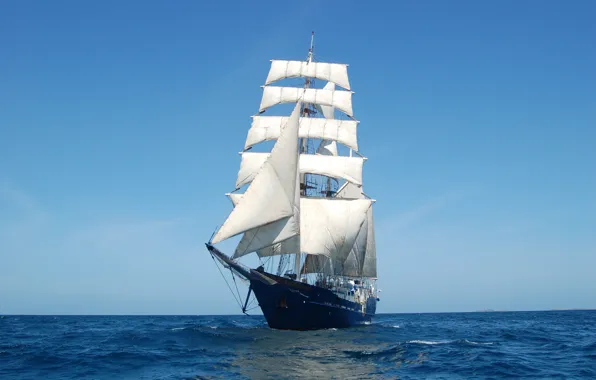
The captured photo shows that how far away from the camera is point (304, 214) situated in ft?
180

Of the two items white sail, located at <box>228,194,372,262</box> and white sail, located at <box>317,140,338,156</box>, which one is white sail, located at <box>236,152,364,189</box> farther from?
white sail, located at <box>317,140,338,156</box>

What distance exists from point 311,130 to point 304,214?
13.6 metres

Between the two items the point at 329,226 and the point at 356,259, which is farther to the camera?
the point at 356,259

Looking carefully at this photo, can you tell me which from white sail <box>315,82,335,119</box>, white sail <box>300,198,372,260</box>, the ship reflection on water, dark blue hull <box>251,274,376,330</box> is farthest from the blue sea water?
white sail <box>315,82,335,119</box>

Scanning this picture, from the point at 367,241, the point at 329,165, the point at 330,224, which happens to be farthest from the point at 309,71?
the point at 367,241

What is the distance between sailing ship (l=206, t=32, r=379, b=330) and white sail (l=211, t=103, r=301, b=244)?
76mm

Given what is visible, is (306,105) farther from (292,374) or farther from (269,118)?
(292,374)

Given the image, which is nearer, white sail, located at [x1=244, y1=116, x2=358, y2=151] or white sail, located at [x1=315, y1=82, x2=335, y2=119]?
white sail, located at [x1=244, y1=116, x2=358, y2=151]

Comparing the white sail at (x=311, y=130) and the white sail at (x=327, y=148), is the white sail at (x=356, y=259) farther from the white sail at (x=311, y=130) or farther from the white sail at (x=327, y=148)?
the white sail at (x=327, y=148)

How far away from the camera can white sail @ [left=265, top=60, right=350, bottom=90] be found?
66250 mm

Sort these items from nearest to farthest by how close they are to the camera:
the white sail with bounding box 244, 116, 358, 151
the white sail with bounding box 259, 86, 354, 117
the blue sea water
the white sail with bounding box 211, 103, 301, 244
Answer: the blue sea water < the white sail with bounding box 211, 103, 301, 244 < the white sail with bounding box 244, 116, 358, 151 < the white sail with bounding box 259, 86, 354, 117

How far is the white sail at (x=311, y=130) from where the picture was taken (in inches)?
2461

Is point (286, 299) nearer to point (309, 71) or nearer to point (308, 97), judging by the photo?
point (308, 97)

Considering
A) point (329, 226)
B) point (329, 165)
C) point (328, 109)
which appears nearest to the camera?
point (329, 226)
